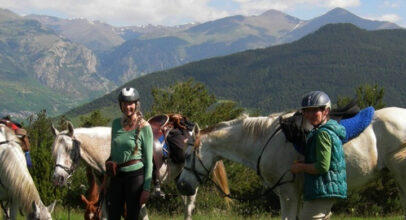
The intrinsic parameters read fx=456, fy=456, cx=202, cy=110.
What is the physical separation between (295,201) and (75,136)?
373cm

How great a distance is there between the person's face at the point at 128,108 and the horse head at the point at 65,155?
96.0 inches

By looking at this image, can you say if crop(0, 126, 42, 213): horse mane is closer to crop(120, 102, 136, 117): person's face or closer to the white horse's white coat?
the white horse's white coat

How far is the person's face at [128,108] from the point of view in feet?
17.1

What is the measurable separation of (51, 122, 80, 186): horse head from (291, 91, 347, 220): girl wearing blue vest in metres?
4.09

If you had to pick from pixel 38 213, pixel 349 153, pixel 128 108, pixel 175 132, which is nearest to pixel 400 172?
pixel 349 153

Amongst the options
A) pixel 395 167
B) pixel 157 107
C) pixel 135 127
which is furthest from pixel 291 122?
pixel 157 107

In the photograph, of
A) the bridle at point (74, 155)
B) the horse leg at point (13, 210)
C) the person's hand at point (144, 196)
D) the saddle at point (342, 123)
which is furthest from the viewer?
the bridle at point (74, 155)

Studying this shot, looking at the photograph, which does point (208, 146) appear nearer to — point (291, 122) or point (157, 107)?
point (291, 122)

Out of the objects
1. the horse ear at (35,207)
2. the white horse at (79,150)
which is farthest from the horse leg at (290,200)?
the horse ear at (35,207)

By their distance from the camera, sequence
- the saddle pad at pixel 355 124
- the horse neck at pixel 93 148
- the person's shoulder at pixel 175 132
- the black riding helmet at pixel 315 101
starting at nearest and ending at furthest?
the black riding helmet at pixel 315 101 → the saddle pad at pixel 355 124 → the horse neck at pixel 93 148 → the person's shoulder at pixel 175 132

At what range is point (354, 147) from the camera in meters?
6.18

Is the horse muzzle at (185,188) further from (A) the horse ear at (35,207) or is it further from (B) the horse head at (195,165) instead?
(A) the horse ear at (35,207)

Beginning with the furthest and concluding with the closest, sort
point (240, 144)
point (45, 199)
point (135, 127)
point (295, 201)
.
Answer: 1. point (45, 199)
2. point (240, 144)
3. point (295, 201)
4. point (135, 127)

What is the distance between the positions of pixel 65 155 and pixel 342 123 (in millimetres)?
4251
